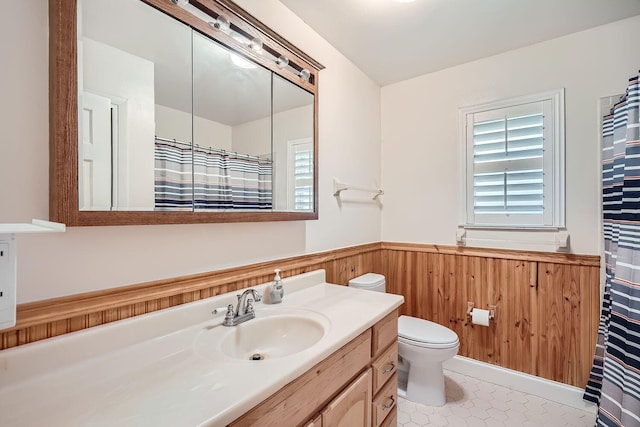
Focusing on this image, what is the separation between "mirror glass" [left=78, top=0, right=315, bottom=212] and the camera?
0.87m

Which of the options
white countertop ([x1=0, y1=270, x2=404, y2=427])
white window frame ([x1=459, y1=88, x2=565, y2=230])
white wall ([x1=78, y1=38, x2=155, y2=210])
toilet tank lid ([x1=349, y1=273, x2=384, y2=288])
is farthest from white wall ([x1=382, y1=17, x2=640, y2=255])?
white wall ([x1=78, y1=38, x2=155, y2=210])

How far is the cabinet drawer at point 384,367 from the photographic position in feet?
4.22

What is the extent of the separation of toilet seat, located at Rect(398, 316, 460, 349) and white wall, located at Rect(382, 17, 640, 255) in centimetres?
70

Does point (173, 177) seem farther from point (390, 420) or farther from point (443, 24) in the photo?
point (443, 24)

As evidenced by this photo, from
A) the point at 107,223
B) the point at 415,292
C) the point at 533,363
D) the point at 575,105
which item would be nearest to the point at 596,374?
the point at 533,363

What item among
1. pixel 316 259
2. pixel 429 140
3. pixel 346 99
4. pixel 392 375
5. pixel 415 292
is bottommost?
pixel 392 375

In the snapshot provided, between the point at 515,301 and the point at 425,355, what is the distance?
800mm

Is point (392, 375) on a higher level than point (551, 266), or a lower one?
lower

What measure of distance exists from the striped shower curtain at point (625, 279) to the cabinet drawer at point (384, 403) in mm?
968

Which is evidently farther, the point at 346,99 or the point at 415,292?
the point at 415,292

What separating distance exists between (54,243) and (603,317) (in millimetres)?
2610

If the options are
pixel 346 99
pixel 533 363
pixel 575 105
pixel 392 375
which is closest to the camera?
pixel 392 375

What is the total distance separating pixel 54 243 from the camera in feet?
2.72

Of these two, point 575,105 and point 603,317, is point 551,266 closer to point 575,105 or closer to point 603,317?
point 603,317
